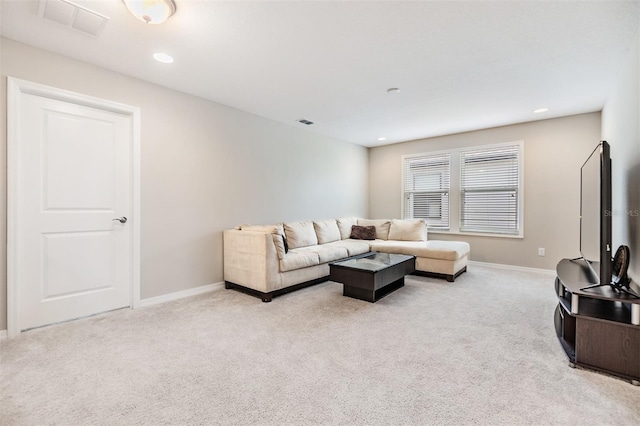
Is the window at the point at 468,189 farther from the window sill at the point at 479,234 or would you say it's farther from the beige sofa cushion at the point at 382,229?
the beige sofa cushion at the point at 382,229

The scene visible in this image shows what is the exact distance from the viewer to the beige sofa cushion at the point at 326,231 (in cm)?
499

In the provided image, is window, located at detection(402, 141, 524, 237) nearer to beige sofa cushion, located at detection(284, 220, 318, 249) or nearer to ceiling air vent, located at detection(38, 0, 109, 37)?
beige sofa cushion, located at detection(284, 220, 318, 249)

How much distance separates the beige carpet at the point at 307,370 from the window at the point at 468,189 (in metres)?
2.45

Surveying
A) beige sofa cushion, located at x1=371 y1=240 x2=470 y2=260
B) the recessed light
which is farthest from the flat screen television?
the recessed light

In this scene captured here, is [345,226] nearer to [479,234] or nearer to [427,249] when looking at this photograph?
[427,249]

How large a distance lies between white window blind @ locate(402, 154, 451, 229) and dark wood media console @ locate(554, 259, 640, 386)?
372 centimetres

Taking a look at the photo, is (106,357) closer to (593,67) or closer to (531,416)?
(531,416)

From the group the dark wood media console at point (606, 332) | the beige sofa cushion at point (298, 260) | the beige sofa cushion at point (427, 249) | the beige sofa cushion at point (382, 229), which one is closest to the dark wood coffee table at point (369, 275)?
the beige sofa cushion at point (298, 260)

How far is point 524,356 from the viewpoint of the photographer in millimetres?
2113

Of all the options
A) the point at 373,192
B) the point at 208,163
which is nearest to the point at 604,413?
the point at 208,163

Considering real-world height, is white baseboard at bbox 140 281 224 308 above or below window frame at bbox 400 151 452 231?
below

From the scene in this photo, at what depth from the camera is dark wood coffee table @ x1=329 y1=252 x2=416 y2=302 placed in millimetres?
3215

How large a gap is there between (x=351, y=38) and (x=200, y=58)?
1.42m

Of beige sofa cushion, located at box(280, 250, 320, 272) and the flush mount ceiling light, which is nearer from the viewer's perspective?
the flush mount ceiling light
